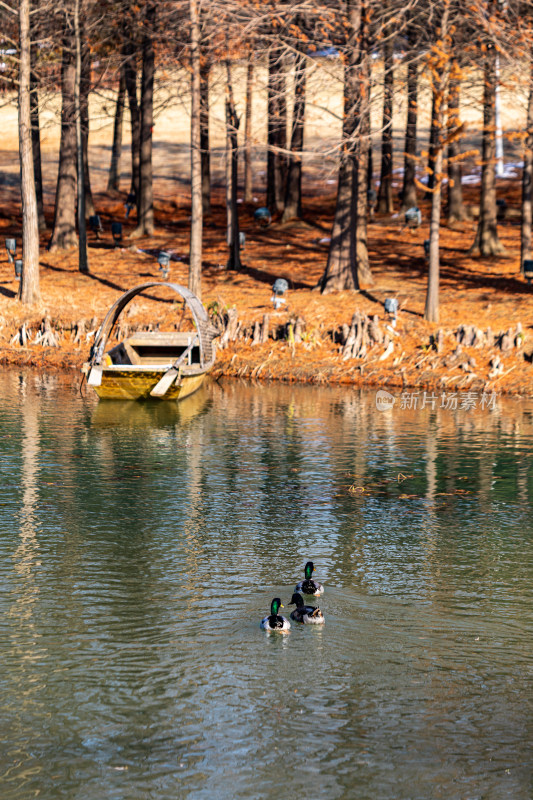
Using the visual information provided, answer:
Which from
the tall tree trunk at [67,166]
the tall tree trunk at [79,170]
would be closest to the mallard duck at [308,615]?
the tall tree trunk at [79,170]

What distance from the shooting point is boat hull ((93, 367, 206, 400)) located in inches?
994

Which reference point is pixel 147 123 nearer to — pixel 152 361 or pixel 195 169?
pixel 195 169

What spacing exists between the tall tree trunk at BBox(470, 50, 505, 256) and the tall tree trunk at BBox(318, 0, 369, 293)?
4741 millimetres

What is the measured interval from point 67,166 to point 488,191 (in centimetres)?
1748

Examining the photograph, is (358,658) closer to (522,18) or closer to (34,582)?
(34,582)

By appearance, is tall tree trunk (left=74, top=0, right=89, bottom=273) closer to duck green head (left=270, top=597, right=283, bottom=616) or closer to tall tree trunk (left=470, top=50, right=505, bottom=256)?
tall tree trunk (left=470, top=50, right=505, bottom=256)

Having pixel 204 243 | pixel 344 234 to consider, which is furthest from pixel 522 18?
pixel 204 243

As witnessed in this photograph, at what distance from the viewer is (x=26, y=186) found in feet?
116

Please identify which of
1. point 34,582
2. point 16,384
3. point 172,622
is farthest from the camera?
point 16,384

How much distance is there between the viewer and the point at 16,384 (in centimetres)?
2773

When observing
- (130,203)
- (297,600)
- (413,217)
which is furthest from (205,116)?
(297,600)

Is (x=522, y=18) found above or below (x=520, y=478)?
above

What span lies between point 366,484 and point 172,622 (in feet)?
24.3

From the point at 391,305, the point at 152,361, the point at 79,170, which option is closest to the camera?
the point at 391,305
